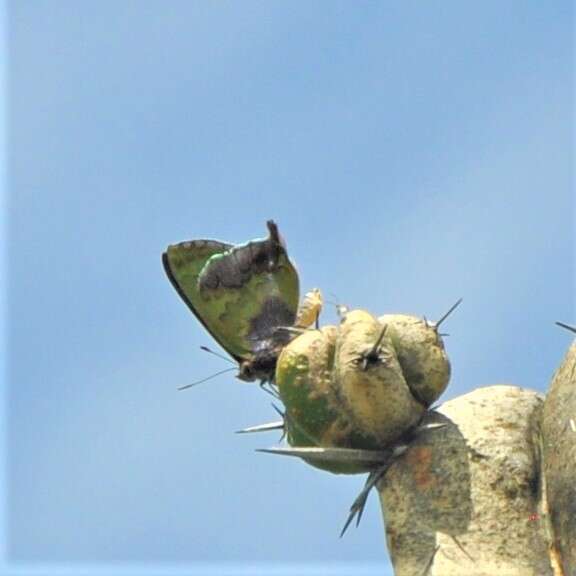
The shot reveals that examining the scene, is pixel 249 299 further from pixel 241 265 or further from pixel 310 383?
pixel 310 383

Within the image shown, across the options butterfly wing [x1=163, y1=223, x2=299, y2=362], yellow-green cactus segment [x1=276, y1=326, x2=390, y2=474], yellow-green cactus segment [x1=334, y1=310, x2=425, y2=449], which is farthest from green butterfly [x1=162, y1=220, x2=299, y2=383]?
yellow-green cactus segment [x1=334, y1=310, x2=425, y2=449]

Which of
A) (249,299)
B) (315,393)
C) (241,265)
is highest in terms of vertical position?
(241,265)

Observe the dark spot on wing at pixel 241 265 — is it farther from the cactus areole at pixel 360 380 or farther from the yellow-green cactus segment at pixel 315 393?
the yellow-green cactus segment at pixel 315 393

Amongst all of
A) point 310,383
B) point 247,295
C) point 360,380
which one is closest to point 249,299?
point 247,295

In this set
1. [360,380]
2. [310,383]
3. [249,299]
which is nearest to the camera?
[360,380]

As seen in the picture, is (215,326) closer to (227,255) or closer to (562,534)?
(227,255)

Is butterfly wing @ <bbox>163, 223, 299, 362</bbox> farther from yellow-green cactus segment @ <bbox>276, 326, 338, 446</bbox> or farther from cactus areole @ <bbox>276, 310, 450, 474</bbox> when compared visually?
yellow-green cactus segment @ <bbox>276, 326, 338, 446</bbox>
